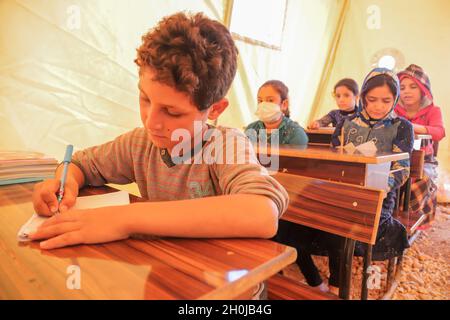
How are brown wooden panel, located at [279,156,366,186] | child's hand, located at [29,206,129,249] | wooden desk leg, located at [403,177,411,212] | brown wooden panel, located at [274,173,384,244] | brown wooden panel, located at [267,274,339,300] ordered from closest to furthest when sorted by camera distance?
child's hand, located at [29,206,129,249] → brown wooden panel, located at [267,274,339,300] → brown wooden panel, located at [274,173,384,244] → brown wooden panel, located at [279,156,366,186] → wooden desk leg, located at [403,177,411,212]

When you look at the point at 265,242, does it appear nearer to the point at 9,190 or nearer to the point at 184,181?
the point at 184,181

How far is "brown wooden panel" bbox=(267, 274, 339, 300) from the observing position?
57 cm

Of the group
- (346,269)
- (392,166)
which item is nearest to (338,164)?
(346,269)

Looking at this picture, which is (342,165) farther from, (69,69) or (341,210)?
(69,69)

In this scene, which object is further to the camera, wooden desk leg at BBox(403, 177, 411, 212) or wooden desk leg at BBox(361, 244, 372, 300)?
wooden desk leg at BBox(403, 177, 411, 212)

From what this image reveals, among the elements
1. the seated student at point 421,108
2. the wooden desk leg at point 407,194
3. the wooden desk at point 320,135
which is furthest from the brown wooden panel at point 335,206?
the seated student at point 421,108

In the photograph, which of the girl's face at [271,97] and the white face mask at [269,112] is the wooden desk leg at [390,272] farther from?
the girl's face at [271,97]

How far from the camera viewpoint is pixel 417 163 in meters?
1.94

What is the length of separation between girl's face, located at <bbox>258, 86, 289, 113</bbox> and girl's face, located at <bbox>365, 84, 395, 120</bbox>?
0.68 meters

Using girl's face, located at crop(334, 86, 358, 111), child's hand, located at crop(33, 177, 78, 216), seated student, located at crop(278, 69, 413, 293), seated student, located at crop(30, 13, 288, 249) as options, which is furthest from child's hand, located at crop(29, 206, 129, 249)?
girl's face, located at crop(334, 86, 358, 111)

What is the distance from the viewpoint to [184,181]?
769 millimetres

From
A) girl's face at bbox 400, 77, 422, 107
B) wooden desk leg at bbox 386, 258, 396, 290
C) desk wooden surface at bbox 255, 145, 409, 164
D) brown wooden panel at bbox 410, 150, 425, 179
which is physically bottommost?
wooden desk leg at bbox 386, 258, 396, 290

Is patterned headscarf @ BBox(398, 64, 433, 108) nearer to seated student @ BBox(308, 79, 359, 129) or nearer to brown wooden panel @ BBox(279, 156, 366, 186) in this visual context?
seated student @ BBox(308, 79, 359, 129)
